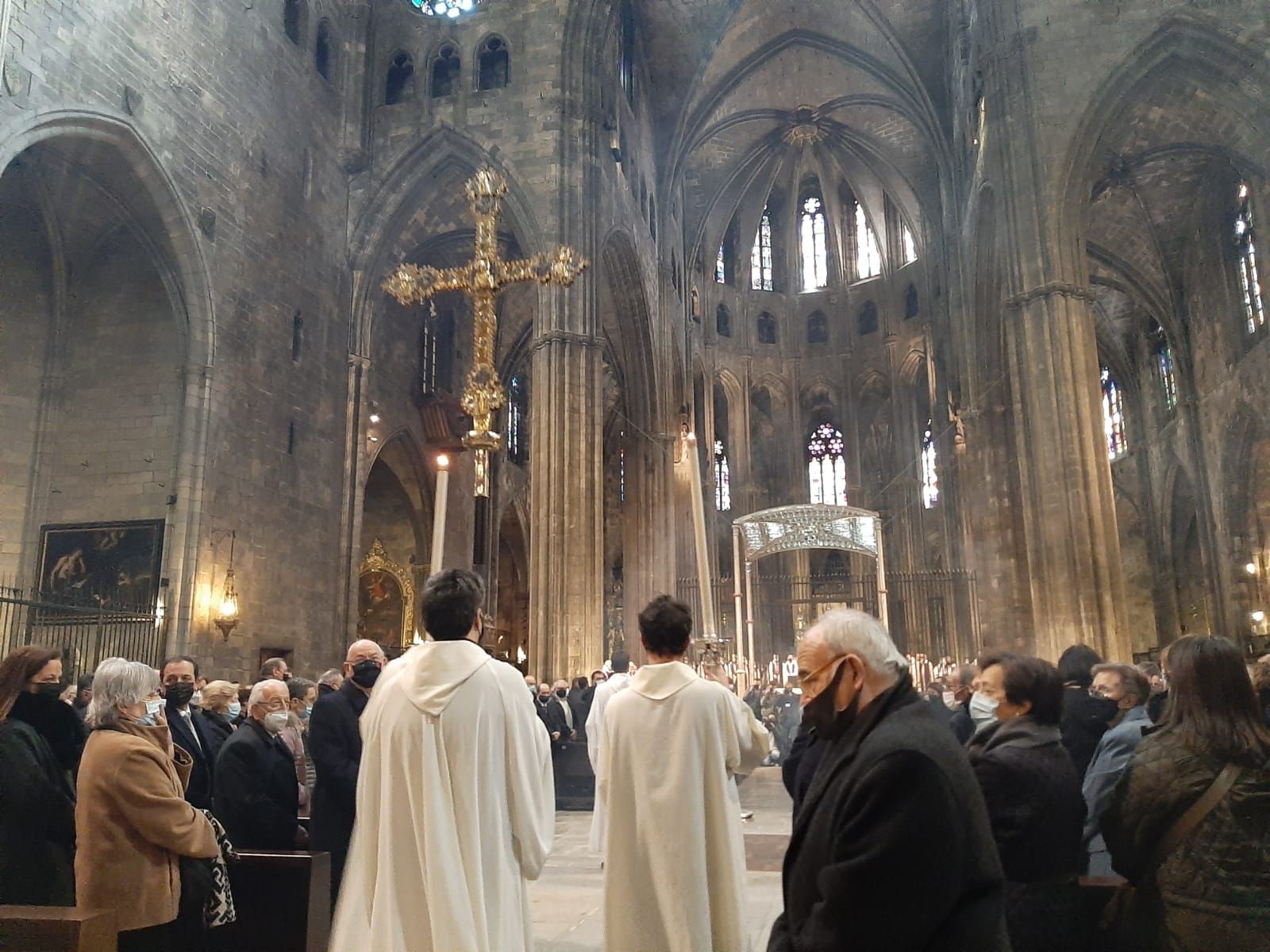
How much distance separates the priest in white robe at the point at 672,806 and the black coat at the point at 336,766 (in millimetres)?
1118

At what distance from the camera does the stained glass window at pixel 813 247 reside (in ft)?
118

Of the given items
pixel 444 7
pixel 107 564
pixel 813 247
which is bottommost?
pixel 107 564

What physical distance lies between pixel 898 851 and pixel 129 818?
2567 mm

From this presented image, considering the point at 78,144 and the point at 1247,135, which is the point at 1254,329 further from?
the point at 78,144

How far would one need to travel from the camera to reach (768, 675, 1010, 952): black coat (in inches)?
→ 70.5

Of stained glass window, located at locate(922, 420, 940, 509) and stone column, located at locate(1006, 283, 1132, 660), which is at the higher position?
stained glass window, located at locate(922, 420, 940, 509)

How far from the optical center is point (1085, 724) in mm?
4566

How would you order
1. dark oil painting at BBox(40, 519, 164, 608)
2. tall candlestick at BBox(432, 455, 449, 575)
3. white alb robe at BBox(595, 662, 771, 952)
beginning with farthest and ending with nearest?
dark oil painting at BBox(40, 519, 164, 608), tall candlestick at BBox(432, 455, 449, 575), white alb robe at BBox(595, 662, 771, 952)

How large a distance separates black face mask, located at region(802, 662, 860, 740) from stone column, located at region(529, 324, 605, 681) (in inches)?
600

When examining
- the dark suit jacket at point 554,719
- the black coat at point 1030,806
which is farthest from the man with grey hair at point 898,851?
the dark suit jacket at point 554,719

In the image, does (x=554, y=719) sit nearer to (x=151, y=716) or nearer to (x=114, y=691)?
(x=151, y=716)

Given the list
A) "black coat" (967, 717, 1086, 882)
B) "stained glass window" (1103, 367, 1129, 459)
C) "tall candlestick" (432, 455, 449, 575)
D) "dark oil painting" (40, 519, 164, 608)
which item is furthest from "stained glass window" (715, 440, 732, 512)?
"black coat" (967, 717, 1086, 882)

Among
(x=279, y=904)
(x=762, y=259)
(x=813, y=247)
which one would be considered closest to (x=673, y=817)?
(x=279, y=904)

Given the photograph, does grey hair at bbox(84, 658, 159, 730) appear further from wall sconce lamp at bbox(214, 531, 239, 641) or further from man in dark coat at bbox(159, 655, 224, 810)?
wall sconce lamp at bbox(214, 531, 239, 641)
